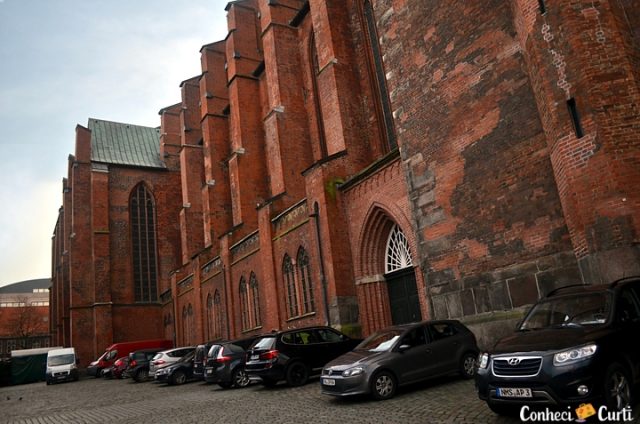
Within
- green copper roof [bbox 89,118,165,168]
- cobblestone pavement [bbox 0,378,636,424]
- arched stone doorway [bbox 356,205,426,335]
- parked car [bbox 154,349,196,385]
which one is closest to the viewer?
cobblestone pavement [bbox 0,378,636,424]

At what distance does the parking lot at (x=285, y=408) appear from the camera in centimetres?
729

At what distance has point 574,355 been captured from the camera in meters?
5.63

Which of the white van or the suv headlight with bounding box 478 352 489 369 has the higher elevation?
the white van

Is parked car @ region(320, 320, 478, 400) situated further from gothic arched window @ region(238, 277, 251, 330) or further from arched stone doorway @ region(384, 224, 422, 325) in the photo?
gothic arched window @ region(238, 277, 251, 330)

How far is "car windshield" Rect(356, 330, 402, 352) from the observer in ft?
31.1

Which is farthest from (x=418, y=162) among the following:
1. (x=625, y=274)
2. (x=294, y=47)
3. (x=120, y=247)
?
(x=120, y=247)

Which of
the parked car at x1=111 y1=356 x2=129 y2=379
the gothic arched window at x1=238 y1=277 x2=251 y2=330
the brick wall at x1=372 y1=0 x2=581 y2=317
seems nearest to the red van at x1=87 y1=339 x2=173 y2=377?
the parked car at x1=111 y1=356 x2=129 y2=379

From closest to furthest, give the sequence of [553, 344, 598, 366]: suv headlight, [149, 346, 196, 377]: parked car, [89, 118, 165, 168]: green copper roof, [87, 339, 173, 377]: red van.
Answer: [553, 344, 598, 366]: suv headlight → [149, 346, 196, 377]: parked car → [87, 339, 173, 377]: red van → [89, 118, 165, 168]: green copper roof

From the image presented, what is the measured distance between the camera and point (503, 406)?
623 cm

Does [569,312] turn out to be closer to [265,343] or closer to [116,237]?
[265,343]

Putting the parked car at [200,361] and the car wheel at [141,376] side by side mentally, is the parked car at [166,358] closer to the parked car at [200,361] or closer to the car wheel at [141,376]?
the parked car at [200,361]

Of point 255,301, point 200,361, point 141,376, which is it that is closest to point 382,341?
point 200,361

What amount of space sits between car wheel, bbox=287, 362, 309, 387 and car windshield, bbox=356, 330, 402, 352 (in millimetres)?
3025

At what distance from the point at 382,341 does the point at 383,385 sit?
957mm
